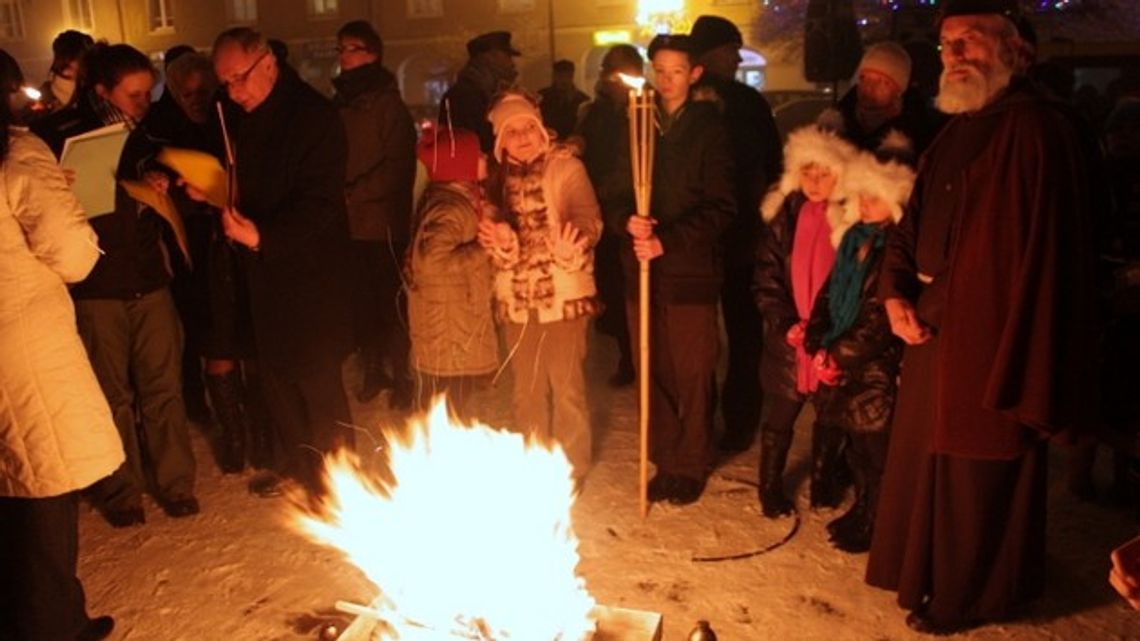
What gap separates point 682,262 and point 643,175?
1.92 ft

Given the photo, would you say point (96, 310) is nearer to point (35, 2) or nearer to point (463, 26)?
point (463, 26)

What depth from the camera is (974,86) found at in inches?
139

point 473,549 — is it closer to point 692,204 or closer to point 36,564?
point 36,564

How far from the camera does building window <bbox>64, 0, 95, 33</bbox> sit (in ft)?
136

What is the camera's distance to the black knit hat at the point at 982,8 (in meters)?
3.54

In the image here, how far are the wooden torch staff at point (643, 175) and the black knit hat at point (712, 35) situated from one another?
1368 millimetres

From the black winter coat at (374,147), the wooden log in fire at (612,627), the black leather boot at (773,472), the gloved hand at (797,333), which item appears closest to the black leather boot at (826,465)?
the black leather boot at (773,472)

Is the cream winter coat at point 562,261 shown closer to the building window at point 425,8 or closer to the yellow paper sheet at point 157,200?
the yellow paper sheet at point 157,200

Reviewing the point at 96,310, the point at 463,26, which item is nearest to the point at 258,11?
the point at 463,26

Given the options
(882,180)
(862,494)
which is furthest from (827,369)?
(882,180)

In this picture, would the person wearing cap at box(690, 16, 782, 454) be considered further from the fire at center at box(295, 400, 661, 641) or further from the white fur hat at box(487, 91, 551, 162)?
the fire at center at box(295, 400, 661, 641)

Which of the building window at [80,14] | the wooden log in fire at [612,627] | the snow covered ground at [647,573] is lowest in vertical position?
the snow covered ground at [647,573]

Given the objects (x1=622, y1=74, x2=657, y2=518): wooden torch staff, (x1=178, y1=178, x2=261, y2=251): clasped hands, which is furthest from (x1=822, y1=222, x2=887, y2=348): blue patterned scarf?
(x1=178, y1=178, x2=261, y2=251): clasped hands

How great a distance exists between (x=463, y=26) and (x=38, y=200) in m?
32.9
